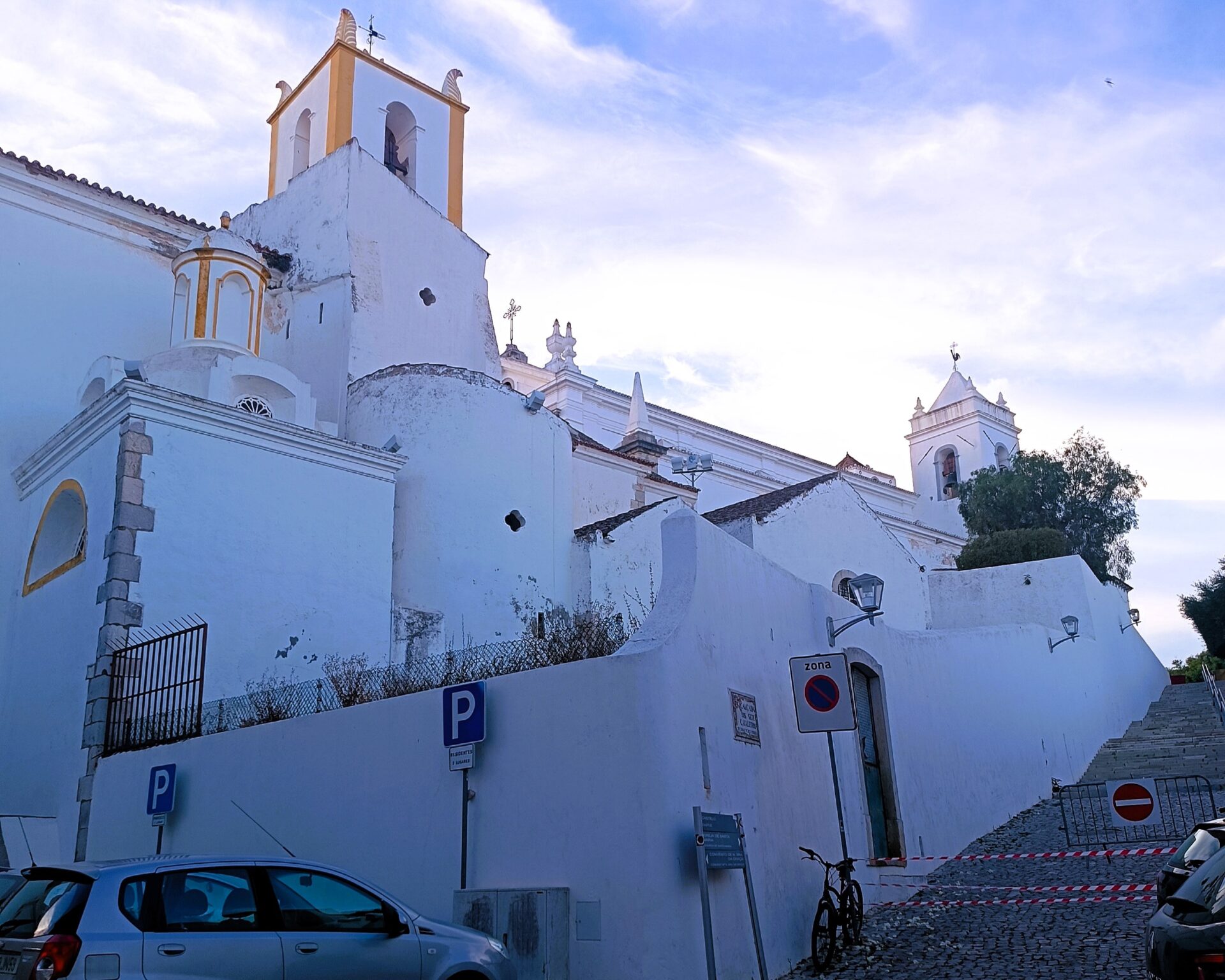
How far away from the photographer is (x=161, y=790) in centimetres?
1125

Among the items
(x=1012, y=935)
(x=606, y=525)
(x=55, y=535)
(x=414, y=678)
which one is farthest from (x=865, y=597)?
(x=55, y=535)

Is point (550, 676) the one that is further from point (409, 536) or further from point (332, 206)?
point (332, 206)

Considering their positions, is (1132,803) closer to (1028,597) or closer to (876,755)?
(876,755)

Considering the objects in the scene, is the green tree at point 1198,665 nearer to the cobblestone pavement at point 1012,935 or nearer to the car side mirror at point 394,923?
the cobblestone pavement at point 1012,935

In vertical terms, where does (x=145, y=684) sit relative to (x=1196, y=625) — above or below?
below

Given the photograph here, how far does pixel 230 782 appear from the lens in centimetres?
1073

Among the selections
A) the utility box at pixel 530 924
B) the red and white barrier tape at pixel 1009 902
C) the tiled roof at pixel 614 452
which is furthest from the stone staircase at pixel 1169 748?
the utility box at pixel 530 924

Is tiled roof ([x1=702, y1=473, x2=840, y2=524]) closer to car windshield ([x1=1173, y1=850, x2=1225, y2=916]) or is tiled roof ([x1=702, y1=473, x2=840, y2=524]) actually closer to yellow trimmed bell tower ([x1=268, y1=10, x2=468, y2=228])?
yellow trimmed bell tower ([x1=268, y1=10, x2=468, y2=228])

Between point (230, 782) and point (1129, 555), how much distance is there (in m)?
30.1

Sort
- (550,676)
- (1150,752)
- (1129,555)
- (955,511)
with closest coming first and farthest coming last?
1. (550,676)
2. (1150,752)
3. (1129,555)
4. (955,511)

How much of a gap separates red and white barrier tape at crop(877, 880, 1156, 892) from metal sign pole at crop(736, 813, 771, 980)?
11.6ft

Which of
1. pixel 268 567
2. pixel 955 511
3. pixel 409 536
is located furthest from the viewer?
pixel 955 511

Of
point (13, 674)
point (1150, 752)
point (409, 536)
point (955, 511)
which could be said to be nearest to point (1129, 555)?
point (955, 511)

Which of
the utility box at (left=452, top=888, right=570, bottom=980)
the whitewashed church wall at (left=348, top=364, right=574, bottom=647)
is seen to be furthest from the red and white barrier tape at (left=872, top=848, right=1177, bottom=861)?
the whitewashed church wall at (left=348, top=364, right=574, bottom=647)
